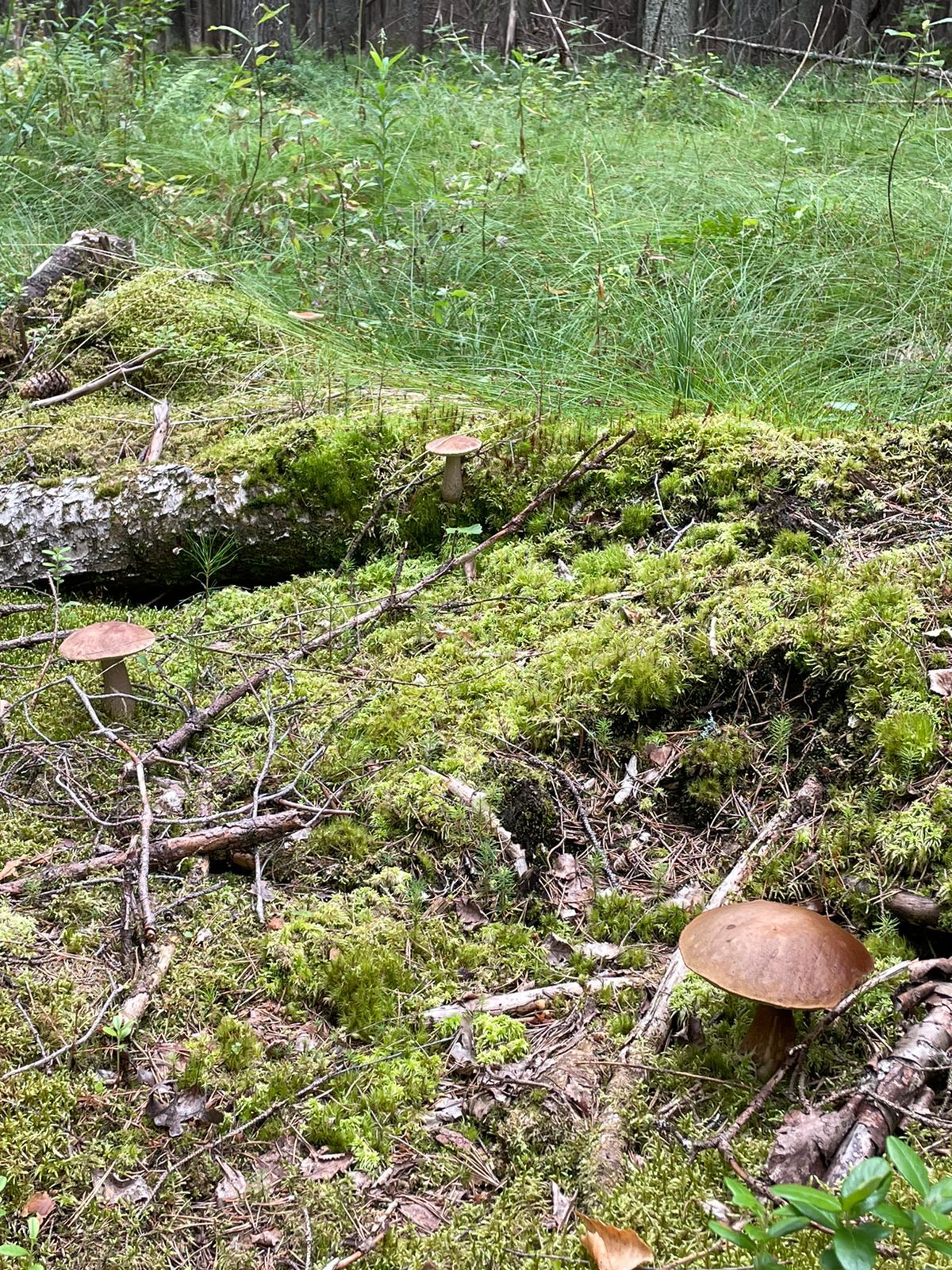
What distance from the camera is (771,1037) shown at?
1.95 meters

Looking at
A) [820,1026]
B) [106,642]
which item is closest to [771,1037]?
[820,1026]

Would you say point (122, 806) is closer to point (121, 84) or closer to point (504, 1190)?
point (504, 1190)

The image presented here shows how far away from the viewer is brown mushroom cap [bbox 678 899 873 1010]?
1.72 meters

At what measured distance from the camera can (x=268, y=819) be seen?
2686 mm

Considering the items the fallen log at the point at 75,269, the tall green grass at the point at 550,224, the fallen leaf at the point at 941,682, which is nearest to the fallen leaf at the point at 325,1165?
the fallen leaf at the point at 941,682

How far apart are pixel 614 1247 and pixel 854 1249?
683mm

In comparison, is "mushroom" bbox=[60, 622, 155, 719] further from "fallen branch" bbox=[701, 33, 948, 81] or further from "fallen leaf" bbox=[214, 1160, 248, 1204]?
"fallen branch" bbox=[701, 33, 948, 81]

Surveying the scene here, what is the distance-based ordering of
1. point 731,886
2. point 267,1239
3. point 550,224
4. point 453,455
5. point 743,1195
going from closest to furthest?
point 743,1195
point 267,1239
point 731,886
point 453,455
point 550,224

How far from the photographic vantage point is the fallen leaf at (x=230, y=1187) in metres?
1.89

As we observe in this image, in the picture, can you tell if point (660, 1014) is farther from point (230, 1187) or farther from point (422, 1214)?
point (230, 1187)

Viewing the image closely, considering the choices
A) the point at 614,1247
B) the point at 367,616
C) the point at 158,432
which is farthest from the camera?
the point at 158,432

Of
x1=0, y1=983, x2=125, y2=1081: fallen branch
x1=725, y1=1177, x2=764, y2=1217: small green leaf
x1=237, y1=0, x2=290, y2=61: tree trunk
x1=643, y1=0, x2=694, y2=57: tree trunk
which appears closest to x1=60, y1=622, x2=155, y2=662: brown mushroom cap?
x1=0, y1=983, x2=125, y2=1081: fallen branch

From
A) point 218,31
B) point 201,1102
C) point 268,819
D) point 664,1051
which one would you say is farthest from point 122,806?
point 218,31

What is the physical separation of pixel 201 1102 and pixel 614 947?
106cm
